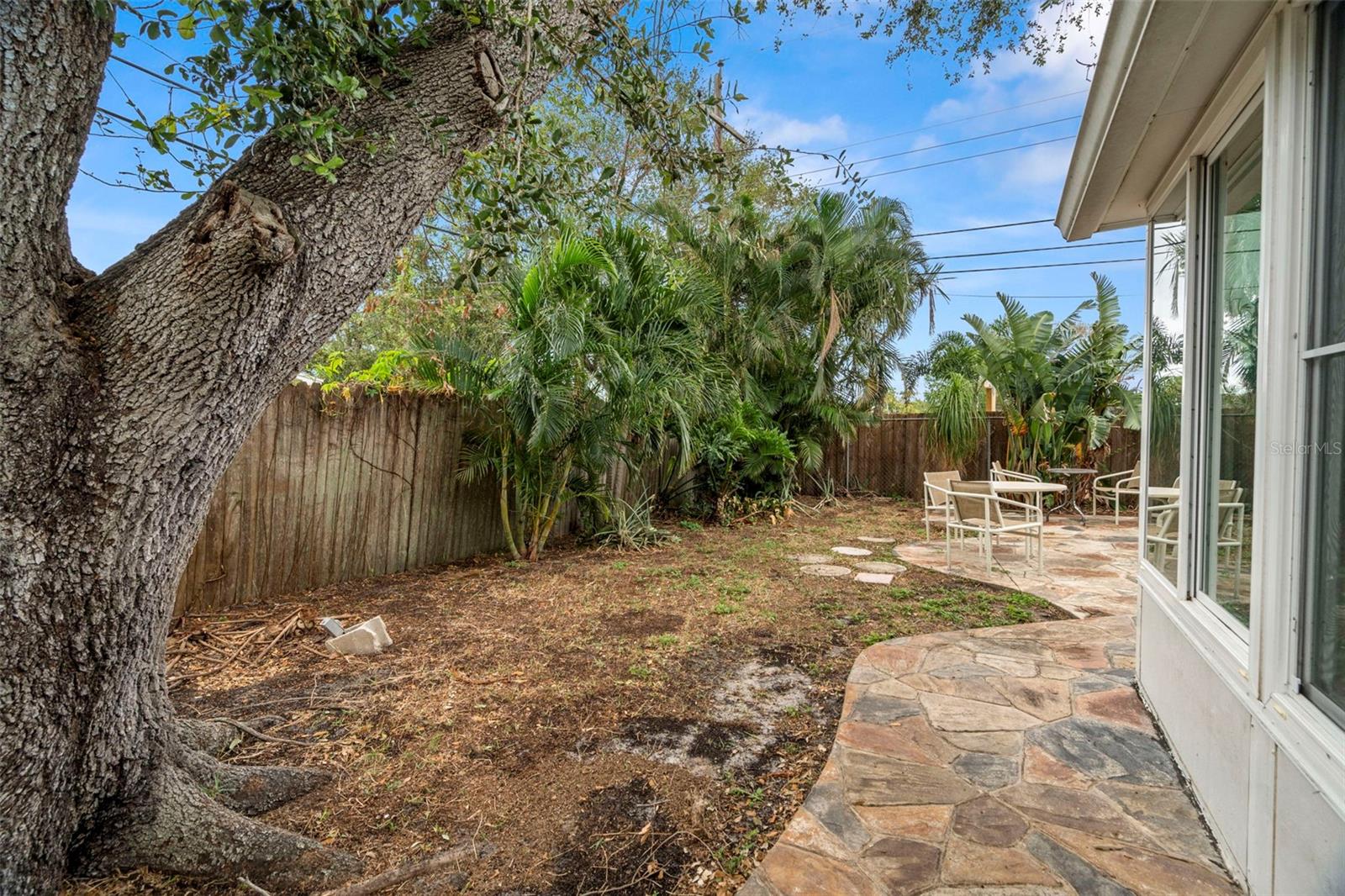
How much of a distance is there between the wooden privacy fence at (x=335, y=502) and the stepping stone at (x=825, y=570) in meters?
3.14

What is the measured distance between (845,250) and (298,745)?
30.0 feet

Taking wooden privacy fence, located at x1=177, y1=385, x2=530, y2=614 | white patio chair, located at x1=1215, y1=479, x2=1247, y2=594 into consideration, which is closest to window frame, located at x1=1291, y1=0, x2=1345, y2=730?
white patio chair, located at x1=1215, y1=479, x2=1247, y2=594

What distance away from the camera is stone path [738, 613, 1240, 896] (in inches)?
71.9

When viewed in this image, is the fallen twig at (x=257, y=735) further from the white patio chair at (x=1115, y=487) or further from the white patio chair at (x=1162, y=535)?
the white patio chair at (x=1115, y=487)

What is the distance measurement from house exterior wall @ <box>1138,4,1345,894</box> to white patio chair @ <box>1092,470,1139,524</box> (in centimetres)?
786

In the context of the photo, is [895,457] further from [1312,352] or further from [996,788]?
[1312,352]

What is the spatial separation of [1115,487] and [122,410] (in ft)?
35.8

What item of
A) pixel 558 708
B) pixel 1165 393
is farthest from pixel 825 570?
pixel 558 708

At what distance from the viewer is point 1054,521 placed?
9.50 m

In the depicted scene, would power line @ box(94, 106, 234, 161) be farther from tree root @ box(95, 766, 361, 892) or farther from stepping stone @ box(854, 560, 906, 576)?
stepping stone @ box(854, 560, 906, 576)

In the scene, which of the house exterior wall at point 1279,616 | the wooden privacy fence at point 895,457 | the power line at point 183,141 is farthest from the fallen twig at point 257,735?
the wooden privacy fence at point 895,457

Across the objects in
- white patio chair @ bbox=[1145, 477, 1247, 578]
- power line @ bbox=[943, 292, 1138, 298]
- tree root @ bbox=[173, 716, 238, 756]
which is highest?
power line @ bbox=[943, 292, 1138, 298]

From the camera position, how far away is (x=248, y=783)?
7.03 ft

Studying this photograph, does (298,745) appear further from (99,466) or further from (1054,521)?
(1054,521)
